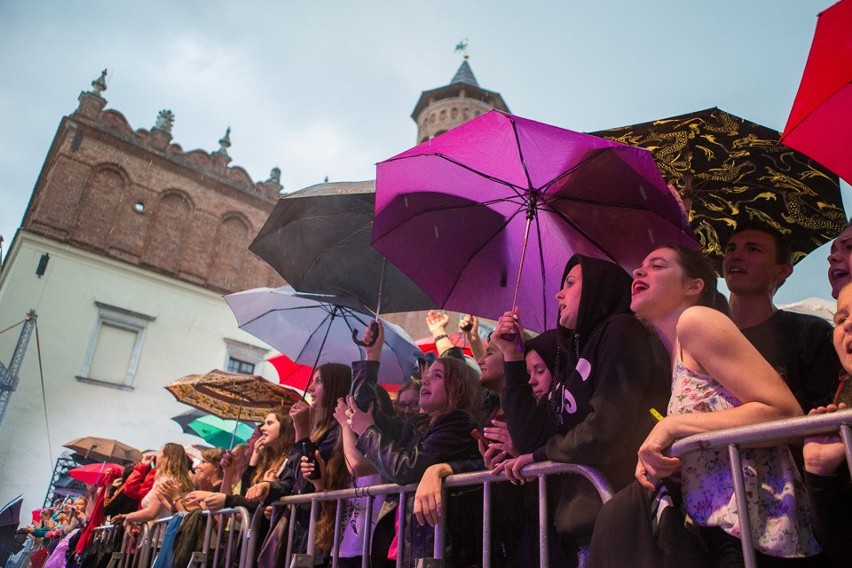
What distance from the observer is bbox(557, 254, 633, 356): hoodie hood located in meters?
2.44

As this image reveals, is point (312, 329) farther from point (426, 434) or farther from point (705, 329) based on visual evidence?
point (705, 329)

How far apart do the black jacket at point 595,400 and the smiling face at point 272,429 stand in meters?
3.01

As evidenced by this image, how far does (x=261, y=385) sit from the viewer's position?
7.48m

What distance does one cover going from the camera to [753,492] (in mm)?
1623

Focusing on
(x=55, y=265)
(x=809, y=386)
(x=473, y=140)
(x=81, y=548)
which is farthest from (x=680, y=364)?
(x=55, y=265)

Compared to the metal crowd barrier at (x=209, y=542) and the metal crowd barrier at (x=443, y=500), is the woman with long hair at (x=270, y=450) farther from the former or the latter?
the metal crowd barrier at (x=443, y=500)

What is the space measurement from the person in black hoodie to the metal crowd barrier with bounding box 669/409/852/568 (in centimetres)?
37

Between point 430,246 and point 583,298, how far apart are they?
179cm

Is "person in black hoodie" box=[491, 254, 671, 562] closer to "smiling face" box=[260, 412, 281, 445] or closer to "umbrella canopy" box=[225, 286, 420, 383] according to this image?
"smiling face" box=[260, 412, 281, 445]

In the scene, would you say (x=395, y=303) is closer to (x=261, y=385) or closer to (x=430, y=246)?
(x=430, y=246)

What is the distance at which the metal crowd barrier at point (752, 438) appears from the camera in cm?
139

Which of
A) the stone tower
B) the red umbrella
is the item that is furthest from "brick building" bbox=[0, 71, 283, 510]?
the red umbrella

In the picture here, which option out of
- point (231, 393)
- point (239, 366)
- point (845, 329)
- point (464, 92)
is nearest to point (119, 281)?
point (239, 366)

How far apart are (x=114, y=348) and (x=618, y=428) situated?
22983 mm
